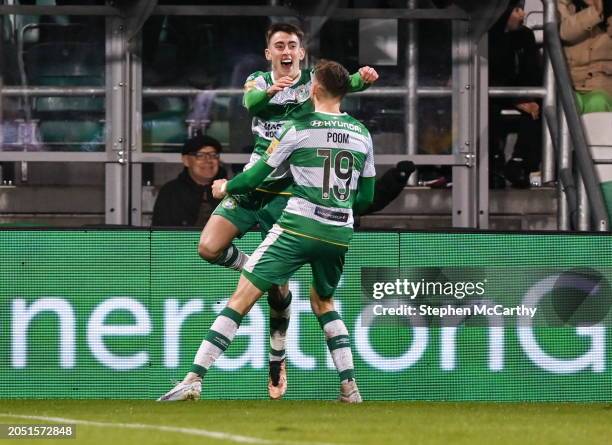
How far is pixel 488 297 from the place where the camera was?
12.7 metres

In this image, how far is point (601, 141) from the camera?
1491cm

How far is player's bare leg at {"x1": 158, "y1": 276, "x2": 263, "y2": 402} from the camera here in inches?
410

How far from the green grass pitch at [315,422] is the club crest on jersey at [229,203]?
1356 millimetres

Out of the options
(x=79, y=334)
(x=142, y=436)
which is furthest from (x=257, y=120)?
(x=142, y=436)

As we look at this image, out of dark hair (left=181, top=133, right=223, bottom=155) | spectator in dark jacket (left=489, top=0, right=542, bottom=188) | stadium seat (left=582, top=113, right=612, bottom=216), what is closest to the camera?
dark hair (left=181, top=133, right=223, bottom=155)

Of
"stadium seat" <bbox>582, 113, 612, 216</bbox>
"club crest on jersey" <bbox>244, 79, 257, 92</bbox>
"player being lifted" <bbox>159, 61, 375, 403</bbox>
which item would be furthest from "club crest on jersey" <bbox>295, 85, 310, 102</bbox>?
"stadium seat" <bbox>582, 113, 612, 216</bbox>

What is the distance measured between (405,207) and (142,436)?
6.99 meters

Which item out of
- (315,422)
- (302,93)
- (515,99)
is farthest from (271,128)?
(515,99)

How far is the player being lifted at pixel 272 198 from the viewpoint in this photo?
11.1m

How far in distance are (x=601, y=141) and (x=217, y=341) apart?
18.7 ft

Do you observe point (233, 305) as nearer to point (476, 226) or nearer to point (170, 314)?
point (170, 314)

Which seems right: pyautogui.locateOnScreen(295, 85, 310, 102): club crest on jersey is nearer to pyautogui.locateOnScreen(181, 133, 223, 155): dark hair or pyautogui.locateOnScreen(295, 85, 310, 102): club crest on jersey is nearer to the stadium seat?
pyautogui.locateOnScreen(181, 133, 223, 155): dark hair

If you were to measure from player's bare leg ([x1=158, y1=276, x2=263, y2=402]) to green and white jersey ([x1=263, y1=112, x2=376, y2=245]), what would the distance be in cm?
52

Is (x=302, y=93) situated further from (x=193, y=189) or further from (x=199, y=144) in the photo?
(x=199, y=144)
